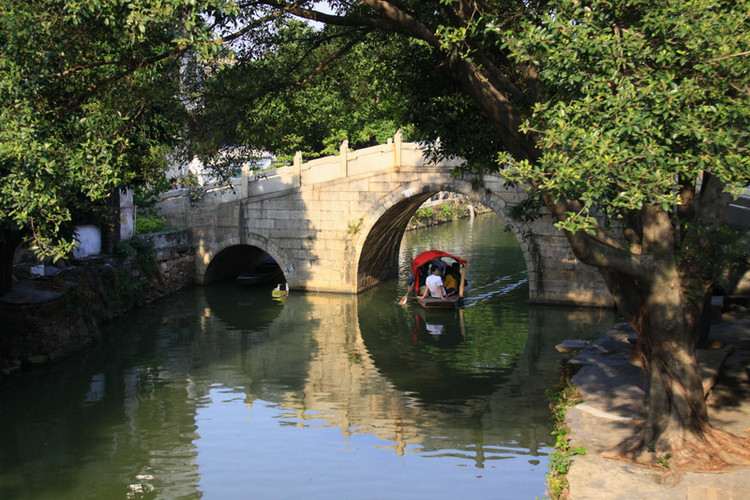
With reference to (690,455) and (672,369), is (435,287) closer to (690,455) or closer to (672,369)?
(672,369)

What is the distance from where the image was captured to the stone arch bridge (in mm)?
17750

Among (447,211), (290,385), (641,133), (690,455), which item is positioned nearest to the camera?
(641,133)

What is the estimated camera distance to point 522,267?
2345cm

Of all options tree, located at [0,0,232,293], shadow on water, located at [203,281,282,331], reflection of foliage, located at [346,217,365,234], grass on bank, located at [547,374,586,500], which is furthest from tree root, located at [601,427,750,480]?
reflection of foliage, located at [346,217,365,234]

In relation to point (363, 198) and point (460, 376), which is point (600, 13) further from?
point (363, 198)

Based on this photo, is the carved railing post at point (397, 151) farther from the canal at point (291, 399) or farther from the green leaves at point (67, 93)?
the green leaves at point (67, 93)

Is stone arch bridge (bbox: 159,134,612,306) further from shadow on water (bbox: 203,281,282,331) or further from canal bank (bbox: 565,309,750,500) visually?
canal bank (bbox: 565,309,750,500)

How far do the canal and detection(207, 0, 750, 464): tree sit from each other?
91.1 inches

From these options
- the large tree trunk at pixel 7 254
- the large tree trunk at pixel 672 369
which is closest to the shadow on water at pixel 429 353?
the large tree trunk at pixel 672 369

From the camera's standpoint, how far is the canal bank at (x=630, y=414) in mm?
7027

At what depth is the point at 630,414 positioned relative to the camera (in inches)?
357

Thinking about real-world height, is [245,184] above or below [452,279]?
above

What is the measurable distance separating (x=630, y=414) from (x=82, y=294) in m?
11.0

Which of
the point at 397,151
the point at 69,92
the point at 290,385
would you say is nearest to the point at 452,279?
the point at 397,151
